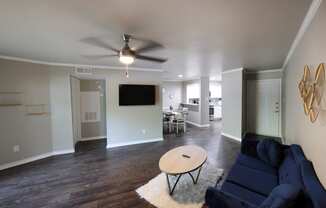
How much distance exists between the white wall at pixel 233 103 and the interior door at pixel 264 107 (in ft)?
2.96

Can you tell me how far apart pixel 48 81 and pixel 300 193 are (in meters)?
5.18

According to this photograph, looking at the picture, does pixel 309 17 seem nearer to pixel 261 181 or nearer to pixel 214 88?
pixel 261 181

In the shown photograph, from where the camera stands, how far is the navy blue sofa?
128 centimetres

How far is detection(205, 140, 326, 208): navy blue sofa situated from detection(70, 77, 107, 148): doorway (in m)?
4.62

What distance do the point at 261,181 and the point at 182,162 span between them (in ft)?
3.59

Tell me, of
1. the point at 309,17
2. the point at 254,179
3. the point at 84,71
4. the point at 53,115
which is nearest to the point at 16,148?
the point at 53,115

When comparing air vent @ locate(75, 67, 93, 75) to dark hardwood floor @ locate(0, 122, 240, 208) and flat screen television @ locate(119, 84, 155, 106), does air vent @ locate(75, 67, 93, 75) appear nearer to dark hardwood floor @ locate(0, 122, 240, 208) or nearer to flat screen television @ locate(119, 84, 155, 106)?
flat screen television @ locate(119, 84, 155, 106)

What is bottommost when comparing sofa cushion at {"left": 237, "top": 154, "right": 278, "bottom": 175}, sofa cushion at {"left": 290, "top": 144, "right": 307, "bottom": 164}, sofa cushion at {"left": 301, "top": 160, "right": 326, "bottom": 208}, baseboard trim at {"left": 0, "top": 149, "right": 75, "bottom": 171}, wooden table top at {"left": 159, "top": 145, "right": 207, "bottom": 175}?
baseboard trim at {"left": 0, "top": 149, "right": 75, "bottom": 171}

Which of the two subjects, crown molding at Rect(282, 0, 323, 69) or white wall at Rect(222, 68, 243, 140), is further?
white wall at Rect(222, 68, 243, 140)

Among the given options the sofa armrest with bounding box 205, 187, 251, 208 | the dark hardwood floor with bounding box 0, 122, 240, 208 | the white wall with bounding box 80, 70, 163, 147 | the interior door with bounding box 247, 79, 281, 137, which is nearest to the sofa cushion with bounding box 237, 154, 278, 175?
the dark hardwood floor with bounding box 0, 122, 240, 208

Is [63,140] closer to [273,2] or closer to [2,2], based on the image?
[2,2]

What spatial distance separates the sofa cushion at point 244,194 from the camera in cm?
178

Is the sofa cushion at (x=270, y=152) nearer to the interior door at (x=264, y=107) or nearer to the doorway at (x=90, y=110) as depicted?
the interior door at (x=264, y=107)

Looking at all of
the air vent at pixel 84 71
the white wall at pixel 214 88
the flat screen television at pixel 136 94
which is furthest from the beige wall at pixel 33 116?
the white wall at pixel 214 88
